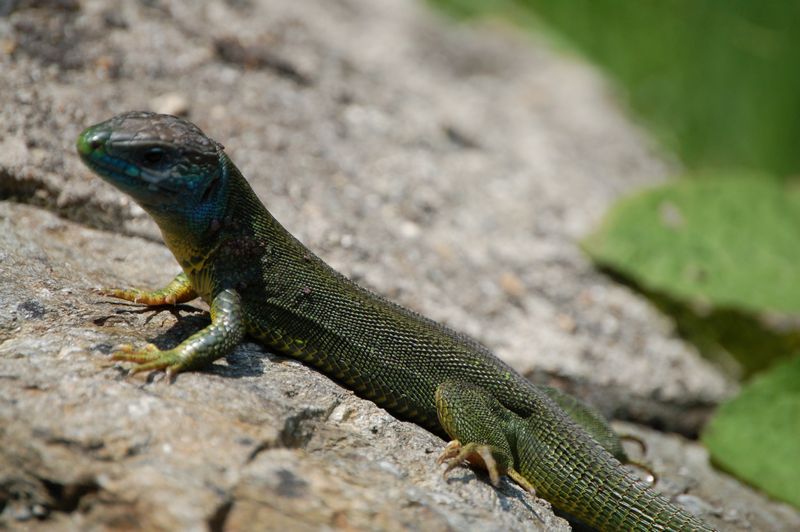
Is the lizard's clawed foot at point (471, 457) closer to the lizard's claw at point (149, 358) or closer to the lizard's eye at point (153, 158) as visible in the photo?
the lizard's claw at point (149, 358)

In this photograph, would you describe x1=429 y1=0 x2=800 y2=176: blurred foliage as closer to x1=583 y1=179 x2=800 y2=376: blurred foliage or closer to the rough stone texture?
the rough stone texture

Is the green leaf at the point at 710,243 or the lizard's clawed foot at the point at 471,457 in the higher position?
the green leaf at the point at 710,243

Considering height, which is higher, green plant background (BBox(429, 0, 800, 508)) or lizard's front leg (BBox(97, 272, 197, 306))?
green plant background (BBox(429, 0, 800, 508))

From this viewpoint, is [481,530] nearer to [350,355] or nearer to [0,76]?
[350,355]

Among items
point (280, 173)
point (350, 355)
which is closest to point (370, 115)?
point (280, 173)

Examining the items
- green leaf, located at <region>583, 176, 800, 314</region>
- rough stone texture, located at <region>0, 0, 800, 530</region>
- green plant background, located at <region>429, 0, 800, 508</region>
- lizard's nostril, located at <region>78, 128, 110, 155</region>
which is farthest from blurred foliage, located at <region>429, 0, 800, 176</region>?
lizard's nostril, located at <region>78, 128, 110, 155</region>

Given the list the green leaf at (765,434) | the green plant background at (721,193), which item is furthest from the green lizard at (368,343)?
the green plant background at (721,193)

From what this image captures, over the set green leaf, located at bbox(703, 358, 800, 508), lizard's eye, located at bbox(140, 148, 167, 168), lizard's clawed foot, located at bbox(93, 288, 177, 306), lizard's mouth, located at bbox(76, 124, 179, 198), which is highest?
lizard's eye, located at bbox(140, 148, 167, 168)
